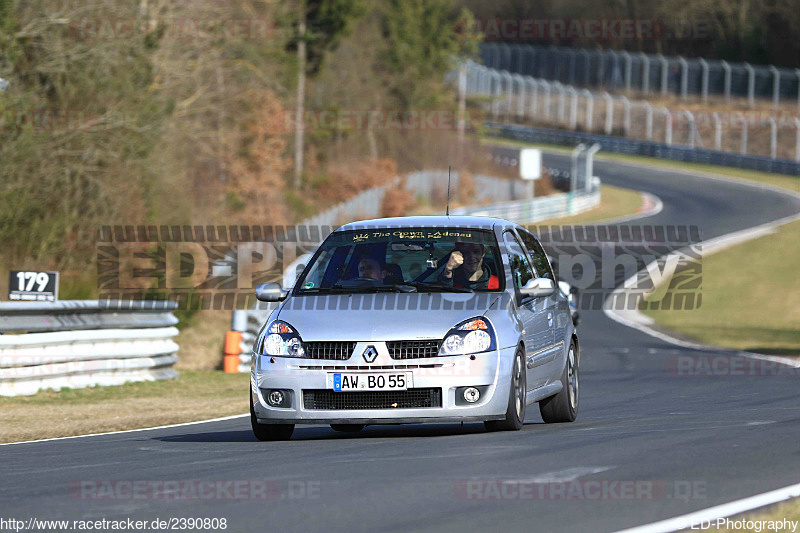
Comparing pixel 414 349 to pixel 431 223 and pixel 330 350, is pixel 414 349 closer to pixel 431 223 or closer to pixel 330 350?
pixel 330 350

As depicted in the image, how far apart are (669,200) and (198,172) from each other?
79.2 feet

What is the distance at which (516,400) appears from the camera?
933 centimetres

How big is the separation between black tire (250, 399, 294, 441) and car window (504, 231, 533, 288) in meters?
2.14

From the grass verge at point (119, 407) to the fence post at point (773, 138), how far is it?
57.0 meters

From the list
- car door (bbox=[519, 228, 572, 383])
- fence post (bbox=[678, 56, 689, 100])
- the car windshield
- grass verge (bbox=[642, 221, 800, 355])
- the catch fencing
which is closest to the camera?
the car windshield

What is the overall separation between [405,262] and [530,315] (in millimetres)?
1071

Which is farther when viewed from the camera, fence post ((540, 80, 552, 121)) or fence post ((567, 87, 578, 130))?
fence post ((540, 80, 552, 121))

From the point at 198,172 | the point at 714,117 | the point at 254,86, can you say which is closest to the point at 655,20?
the point at 714,117

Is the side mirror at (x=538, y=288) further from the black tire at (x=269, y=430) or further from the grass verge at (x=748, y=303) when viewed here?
the grass verge at (x=748, y=303)

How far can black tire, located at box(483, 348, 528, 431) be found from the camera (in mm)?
9227

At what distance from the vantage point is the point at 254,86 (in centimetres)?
5234

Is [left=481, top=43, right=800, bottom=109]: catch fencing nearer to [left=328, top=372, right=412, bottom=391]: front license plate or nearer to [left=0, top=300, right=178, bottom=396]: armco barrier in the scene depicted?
[left=0, top=300, right=178, bottom=396]: armco barrier

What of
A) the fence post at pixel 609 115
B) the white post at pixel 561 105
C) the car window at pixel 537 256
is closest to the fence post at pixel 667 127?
the fence post at pixel 609 115

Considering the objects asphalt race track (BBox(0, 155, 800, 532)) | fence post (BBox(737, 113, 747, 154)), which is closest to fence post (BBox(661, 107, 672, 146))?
fence post (BBox(737, 113, 747, 154))
